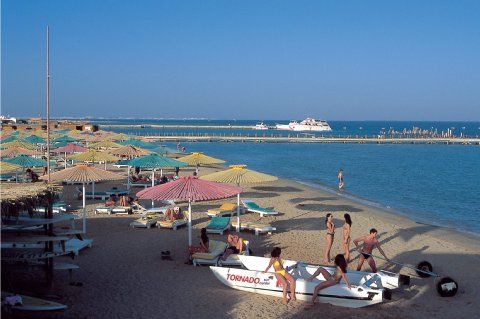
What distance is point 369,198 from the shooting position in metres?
26.9

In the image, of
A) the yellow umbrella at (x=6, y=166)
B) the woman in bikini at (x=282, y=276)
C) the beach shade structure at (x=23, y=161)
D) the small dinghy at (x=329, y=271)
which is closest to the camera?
the woman in bikini at (x=282, y=276)

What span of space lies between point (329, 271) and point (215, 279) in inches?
92.5

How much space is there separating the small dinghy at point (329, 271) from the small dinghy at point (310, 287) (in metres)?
0.09

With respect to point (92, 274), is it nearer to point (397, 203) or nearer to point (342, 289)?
point (342, 289)

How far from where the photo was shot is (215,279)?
409 inches

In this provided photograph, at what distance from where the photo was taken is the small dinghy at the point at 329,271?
9.62m

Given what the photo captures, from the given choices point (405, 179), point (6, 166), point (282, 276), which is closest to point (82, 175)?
point (6, 166)

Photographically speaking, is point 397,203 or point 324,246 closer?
point 324,246

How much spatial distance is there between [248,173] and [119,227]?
167 inches

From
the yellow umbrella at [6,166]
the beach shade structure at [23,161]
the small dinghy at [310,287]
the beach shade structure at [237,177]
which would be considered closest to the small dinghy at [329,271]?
the small dinghy at [310,287]

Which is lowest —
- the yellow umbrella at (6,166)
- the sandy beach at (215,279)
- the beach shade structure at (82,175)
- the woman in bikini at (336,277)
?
the sandy beach at (215,279)

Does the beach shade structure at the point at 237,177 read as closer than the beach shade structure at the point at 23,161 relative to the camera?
Yes

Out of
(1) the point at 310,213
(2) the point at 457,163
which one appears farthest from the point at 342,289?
(2) the point at 457,163

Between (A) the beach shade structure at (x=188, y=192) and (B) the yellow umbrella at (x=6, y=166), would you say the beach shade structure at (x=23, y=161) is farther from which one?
(A) the beach shade structure at (x=188, y=192)
